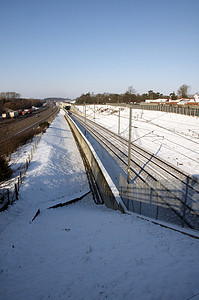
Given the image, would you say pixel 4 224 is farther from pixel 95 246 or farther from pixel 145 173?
pixel 145 173

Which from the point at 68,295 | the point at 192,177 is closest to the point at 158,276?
the point at 68,295

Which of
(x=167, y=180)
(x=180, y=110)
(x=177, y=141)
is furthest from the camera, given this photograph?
(x=180, y=110)

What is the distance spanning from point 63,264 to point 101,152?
2292 centimetres

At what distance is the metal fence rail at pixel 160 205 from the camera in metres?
11.3

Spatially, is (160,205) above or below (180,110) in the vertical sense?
below

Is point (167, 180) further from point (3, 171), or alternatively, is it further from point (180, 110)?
point (180, 110)

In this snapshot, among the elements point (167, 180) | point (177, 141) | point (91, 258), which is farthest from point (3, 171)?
point (177, 141)

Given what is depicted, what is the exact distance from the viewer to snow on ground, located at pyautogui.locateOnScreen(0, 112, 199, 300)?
5840 millimetres

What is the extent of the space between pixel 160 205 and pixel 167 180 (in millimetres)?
4594

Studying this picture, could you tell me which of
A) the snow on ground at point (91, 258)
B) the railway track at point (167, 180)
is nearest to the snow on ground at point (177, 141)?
the railway track at point (167, 180)

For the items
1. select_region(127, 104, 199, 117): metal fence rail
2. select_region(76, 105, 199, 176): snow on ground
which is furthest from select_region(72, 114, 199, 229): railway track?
select_region(127, 104, 199, 117): metal fence rail

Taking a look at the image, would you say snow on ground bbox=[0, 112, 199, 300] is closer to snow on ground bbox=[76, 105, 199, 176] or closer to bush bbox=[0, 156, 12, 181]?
bush bbox=[0, 156, 12, 181]

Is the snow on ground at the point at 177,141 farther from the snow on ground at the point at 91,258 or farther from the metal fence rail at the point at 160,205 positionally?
the snow on ground at the point at 91,258

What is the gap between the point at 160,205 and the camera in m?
12.6
